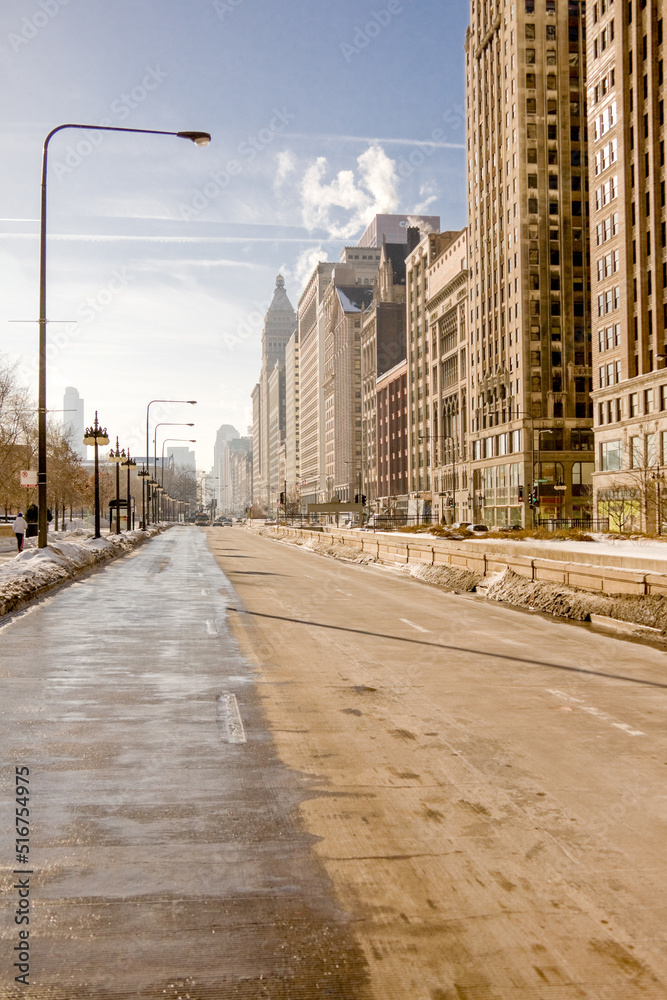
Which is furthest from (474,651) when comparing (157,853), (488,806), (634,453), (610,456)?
(610,456)

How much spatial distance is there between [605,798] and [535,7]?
321ft

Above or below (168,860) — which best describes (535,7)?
above

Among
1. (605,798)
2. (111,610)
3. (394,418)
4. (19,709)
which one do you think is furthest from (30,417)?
(394,418)

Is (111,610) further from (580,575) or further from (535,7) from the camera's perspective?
(535,7)

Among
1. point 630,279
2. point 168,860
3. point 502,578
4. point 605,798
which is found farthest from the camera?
point 630,279

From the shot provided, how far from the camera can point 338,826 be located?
18.4 feet

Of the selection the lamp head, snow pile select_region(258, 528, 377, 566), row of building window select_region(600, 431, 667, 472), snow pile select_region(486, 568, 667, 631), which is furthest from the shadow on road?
row of building window select_region(600, 431, 667, 472)

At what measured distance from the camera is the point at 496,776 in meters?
6.71

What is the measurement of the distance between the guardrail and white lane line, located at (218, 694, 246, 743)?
9.86 meters

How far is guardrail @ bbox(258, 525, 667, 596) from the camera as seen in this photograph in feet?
57.3

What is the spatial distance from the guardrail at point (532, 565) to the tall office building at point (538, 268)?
4421 cm

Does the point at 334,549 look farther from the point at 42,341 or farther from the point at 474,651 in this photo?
the point at 474,651

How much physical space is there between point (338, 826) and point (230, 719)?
3.25 m

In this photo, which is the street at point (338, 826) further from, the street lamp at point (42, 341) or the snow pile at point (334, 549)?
the snow pile at point (334, 549)
